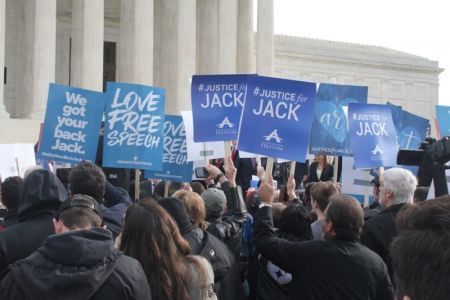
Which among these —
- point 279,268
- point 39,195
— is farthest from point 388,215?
point 39,195

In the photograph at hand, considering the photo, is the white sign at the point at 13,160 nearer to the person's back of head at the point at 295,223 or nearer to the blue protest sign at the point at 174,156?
the blue protest sign at the point at 174,156

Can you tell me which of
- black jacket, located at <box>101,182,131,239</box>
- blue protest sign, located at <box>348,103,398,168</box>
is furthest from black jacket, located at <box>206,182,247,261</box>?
blue protest sign, located at <box>348,103,398,168</box>

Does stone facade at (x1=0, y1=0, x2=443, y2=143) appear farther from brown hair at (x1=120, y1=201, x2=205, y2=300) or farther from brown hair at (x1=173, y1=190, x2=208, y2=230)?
brown hair at (x1=120, y1=201, x2=205, y2=300)

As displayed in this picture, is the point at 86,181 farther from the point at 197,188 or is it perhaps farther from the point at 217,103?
the point at 217,103

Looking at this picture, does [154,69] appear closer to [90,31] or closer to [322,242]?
[90,31]

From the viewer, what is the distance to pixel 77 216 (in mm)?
4633

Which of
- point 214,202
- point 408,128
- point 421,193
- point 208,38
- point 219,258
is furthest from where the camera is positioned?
point 208,38

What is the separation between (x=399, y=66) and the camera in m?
75.4

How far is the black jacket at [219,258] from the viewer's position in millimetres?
6410

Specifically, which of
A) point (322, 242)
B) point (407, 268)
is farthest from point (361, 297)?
point (407, 268)

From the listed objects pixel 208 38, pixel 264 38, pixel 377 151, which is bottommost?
pixel 377 151

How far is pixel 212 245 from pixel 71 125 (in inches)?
258

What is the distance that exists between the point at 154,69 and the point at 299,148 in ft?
114

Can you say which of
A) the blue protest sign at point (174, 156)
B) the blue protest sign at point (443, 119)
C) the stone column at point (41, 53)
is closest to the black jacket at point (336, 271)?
the blue protest sign at point (174, 156)
